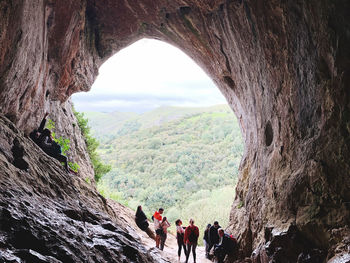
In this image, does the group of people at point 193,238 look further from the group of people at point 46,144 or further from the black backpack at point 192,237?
the group of people at point 46,144

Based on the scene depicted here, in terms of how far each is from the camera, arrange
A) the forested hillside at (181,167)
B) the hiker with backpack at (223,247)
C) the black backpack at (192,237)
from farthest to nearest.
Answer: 1. the forested hillside at (181,167)
2. the hiker with backpack at (223,247)
3. the black backpack at (192,237)

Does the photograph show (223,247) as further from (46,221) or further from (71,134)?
(71,134)

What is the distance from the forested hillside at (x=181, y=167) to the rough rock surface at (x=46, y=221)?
3128 cm

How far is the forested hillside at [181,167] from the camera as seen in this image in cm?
5062

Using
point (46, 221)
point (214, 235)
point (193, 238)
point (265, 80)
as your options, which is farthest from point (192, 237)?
point (46, 221)

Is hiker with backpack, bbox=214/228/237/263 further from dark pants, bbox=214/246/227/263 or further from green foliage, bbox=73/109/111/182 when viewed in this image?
green foliage, bbox=73/109/111/182

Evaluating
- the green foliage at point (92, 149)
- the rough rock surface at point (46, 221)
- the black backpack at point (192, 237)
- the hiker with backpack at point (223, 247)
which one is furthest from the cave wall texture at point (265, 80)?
the green foliage at point (92, 149)

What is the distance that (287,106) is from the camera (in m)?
7.86

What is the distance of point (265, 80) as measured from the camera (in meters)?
9.04

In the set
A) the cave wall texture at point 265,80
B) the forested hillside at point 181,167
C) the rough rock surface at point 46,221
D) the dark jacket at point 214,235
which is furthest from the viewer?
the forested hillside at point 181,167

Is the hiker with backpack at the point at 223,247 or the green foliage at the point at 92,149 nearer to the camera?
the hiker with backpack at the point at 223,247

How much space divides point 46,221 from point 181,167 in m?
78.8

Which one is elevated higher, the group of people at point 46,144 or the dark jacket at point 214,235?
the group of people at point 46,144

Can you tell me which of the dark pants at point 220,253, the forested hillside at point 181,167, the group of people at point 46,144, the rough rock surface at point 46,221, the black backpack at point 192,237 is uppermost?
the group of people at point 46,144
